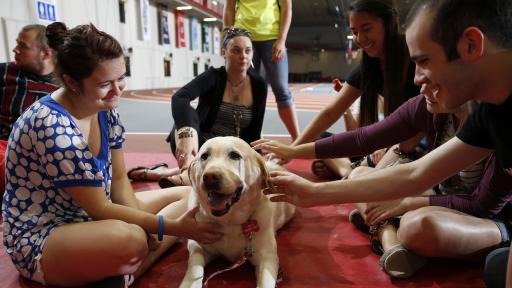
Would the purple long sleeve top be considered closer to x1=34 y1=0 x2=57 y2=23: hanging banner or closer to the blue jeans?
the blue jeans

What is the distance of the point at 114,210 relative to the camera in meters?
1.77

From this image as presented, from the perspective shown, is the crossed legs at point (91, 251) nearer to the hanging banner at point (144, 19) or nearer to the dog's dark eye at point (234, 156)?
the dog's dark eye at point (234, 156)

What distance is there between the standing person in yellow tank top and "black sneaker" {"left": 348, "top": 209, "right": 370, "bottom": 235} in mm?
1986

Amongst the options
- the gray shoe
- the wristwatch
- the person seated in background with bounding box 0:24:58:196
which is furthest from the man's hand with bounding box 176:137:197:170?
the gray shoe

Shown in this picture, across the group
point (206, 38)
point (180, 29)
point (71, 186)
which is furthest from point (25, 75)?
point (206, 38)

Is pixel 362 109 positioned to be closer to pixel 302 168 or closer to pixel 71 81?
pixel 302 168

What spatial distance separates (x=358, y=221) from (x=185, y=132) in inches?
51.2

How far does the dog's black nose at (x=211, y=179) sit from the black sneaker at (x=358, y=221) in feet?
3.82

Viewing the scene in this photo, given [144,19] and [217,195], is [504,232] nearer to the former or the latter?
[217,195]

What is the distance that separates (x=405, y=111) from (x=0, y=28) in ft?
30.7

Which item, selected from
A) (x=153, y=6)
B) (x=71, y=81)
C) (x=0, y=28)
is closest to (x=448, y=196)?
(x=71, y=81)

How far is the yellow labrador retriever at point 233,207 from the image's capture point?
179 cm

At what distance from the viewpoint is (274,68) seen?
4.22 metres

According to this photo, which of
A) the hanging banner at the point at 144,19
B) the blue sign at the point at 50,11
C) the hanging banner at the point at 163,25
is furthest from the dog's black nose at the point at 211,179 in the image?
the hanging banner at the point at 163,25
